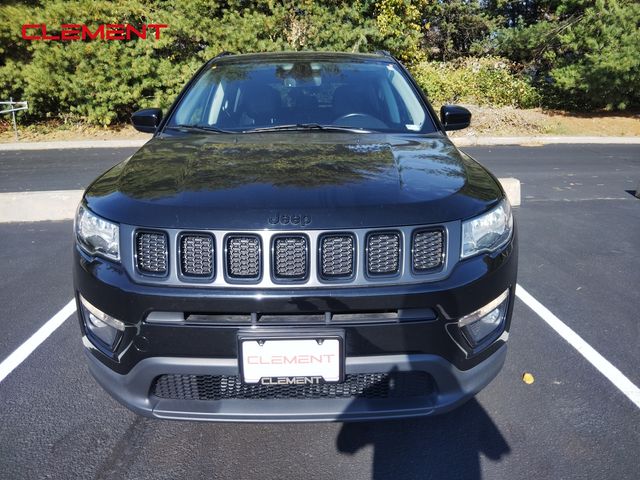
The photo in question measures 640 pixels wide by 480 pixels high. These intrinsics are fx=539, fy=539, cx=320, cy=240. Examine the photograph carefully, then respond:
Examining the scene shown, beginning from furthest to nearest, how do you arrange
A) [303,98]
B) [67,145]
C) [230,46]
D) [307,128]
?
[230,46], [67,145], [303,98], [307,128]

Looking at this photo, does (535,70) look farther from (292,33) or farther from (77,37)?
(77,37)

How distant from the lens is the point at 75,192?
6.19 m

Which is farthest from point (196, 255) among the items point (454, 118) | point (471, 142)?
point (471, 142)

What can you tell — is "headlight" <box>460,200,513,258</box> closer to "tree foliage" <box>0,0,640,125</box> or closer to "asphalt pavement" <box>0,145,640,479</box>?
"asphalt pavement" <box>0,145,640,479</box>

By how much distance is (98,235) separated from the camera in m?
2.18

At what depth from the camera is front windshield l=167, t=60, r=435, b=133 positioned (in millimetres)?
3252

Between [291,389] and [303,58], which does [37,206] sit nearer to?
[303,58]

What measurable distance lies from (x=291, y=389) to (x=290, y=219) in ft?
2.25

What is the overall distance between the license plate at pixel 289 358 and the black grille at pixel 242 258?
0.24 meters

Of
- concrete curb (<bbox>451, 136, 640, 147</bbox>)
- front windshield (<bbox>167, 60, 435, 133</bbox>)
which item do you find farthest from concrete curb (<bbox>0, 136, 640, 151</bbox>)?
front windshield (<bbox>167, 60, 435, 133</bbox>)

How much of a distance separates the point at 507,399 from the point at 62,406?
2.25 metres

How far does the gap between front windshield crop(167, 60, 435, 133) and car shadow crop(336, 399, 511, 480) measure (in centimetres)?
163

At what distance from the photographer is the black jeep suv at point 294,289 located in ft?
6.45

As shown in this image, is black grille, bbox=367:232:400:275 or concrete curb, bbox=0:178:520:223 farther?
concrete curb, bbox=0:178:520:223
